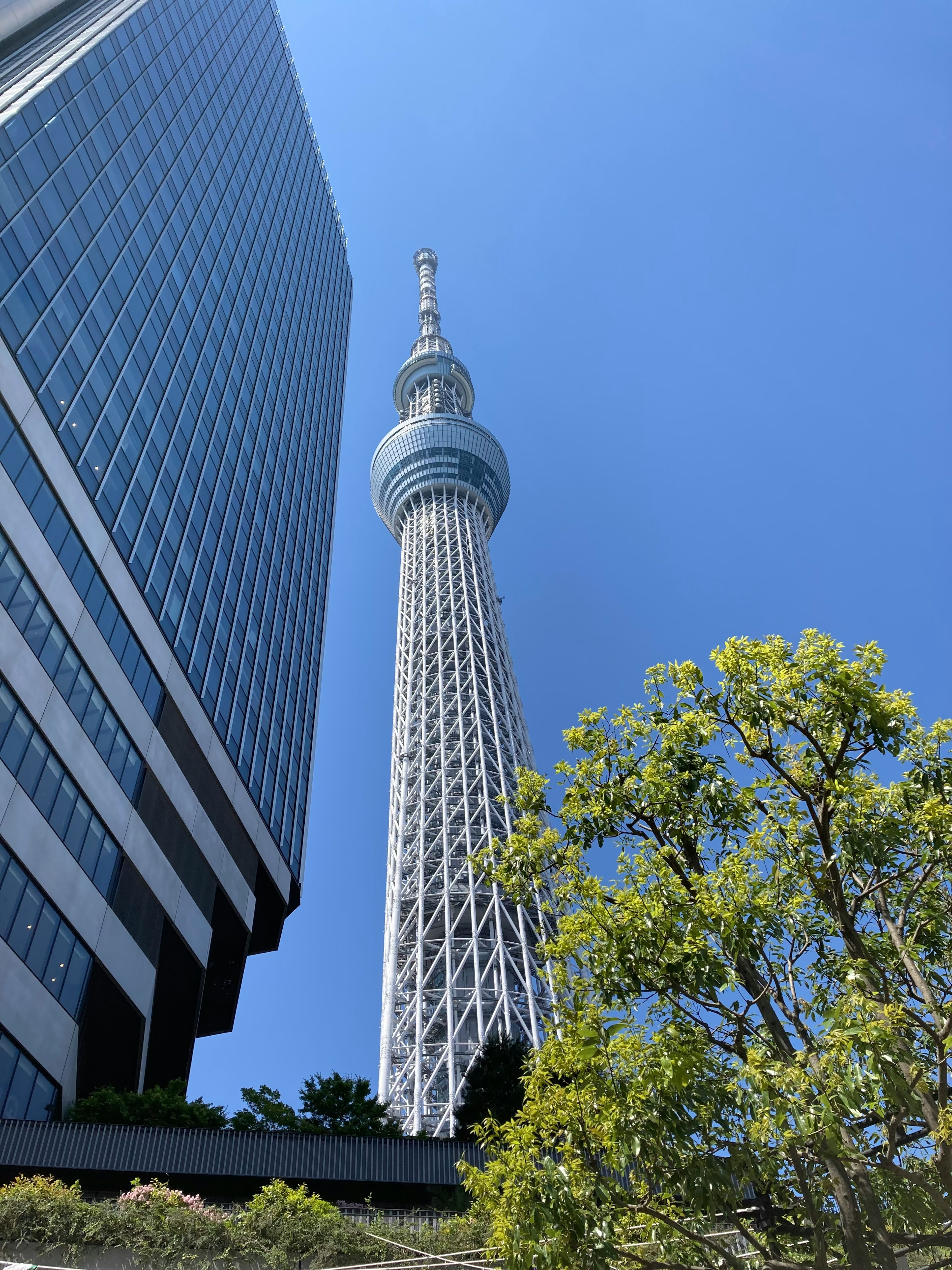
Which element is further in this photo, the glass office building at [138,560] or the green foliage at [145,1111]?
the glass office building at [138,560]

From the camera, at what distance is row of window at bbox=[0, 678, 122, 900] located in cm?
2905

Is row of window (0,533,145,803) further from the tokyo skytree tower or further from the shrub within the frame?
the shrub

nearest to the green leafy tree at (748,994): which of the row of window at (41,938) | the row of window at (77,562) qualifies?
the row of window at (41,938)

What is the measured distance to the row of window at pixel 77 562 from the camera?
104ft

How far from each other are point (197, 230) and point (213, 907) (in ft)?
129

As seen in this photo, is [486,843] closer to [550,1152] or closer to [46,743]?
[46,743]

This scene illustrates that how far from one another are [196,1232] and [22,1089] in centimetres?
1592

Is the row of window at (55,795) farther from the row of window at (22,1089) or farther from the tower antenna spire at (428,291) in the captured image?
the tower antenna spire at (428,291)

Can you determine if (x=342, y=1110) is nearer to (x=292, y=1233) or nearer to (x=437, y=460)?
(x=292, y=1233)

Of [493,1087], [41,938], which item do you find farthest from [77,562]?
[493,1087]

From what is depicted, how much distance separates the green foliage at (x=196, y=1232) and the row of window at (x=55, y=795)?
1502cm

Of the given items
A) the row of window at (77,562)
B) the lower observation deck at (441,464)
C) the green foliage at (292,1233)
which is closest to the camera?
the green foliage at (292,1233)

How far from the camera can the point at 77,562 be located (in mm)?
34719

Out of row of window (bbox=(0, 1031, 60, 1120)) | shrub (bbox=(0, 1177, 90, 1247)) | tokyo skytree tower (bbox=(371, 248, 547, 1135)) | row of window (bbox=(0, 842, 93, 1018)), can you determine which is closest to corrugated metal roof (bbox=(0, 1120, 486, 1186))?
row of window (bbox=(0, 1031, 60, 1120))
